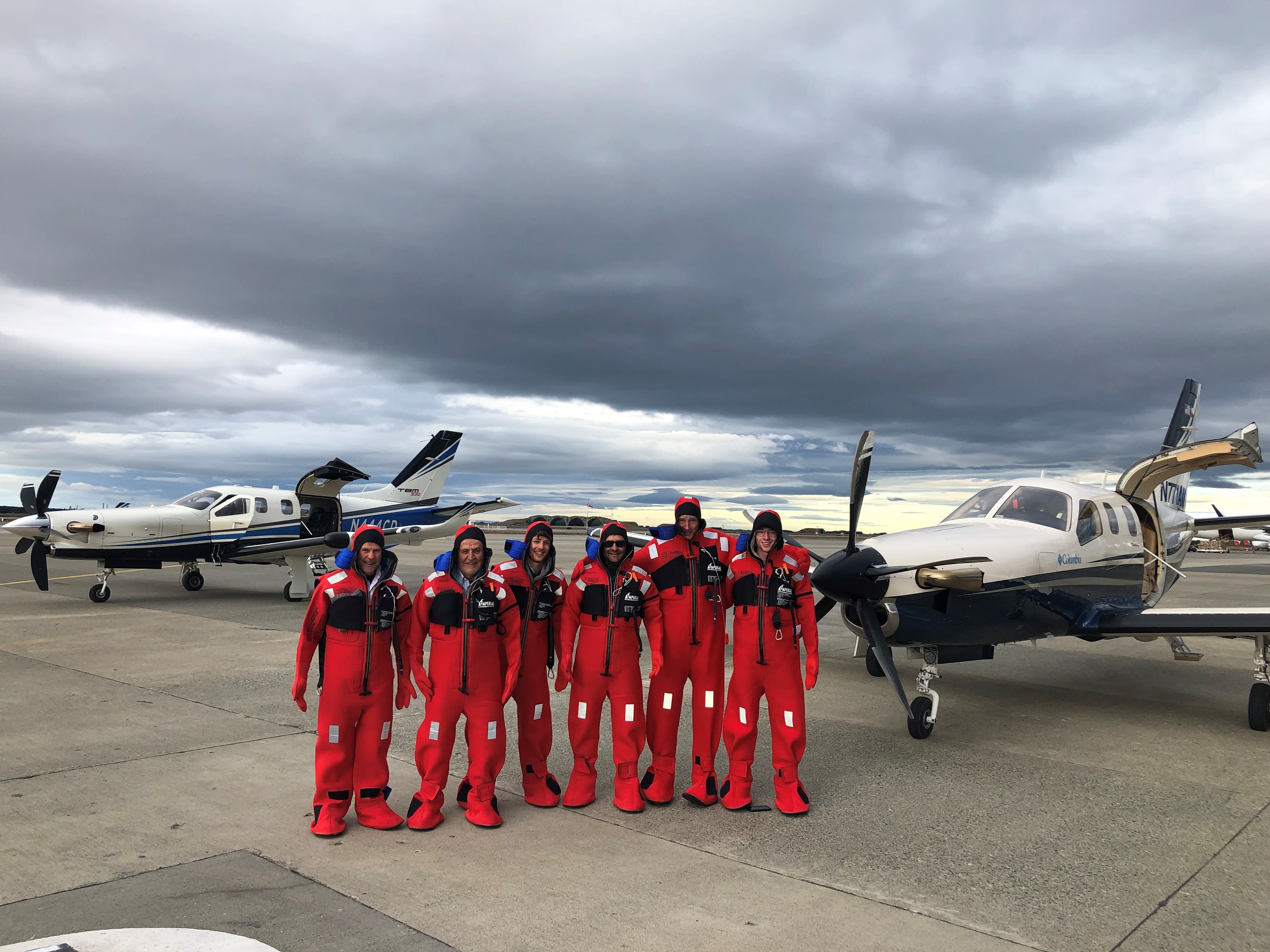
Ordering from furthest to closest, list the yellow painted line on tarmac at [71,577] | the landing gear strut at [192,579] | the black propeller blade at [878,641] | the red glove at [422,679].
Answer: the yellow painted line on tarmac at [71,577] → the landing gear strut at [192,579] → the black propeller blade at [878,641] → the red glove at [422,679]

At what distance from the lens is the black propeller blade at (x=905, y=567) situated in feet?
20.5

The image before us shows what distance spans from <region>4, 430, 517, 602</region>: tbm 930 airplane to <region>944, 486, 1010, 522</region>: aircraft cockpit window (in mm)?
10833

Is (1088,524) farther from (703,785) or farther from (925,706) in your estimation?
(703,785)

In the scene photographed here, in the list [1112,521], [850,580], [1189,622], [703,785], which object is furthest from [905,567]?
[1112,521]

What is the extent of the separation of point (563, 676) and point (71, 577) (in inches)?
836

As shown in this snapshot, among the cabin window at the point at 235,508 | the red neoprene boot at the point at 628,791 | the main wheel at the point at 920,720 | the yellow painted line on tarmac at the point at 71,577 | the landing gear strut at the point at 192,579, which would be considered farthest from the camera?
the yellow painted line on tarmac at the point at 71,577

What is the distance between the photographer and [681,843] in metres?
4.45

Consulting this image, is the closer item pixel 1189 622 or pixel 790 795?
pixel 790 795

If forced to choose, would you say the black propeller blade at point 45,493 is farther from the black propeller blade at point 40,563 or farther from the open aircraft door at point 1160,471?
the open aircraft door at point 1160,471

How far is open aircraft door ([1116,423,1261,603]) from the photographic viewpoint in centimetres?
940

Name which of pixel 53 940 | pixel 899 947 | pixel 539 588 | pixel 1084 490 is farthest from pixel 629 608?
pixel 1084 490

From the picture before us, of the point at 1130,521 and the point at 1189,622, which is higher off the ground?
the point at 1130,521

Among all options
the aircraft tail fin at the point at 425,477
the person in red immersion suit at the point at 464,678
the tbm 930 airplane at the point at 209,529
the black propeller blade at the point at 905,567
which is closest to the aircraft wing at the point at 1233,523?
the black propeller blade at the point at 905,567

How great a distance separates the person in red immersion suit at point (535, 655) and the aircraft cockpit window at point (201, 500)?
46.9 ft
